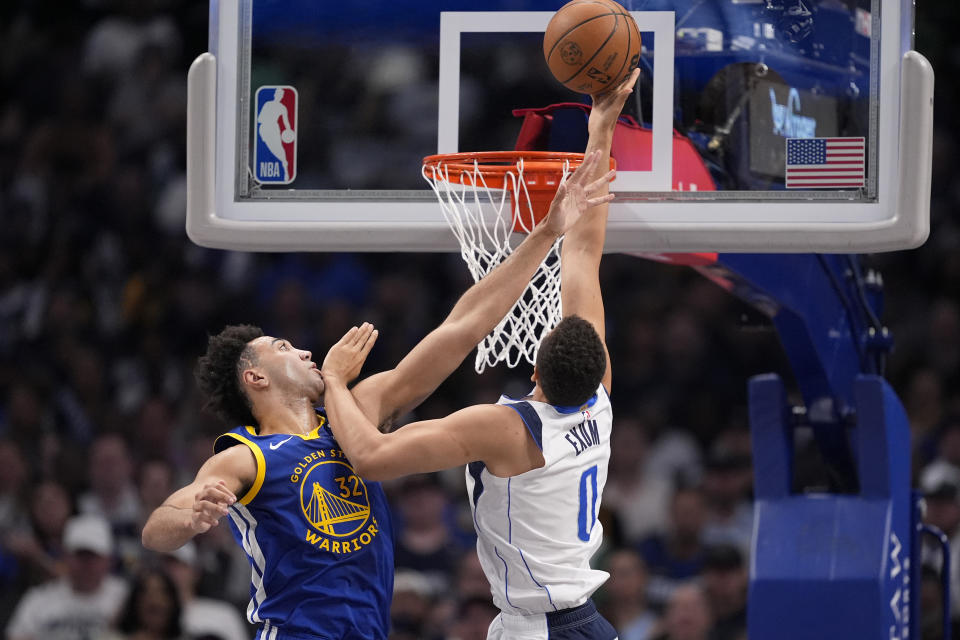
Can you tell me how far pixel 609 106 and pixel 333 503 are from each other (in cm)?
136

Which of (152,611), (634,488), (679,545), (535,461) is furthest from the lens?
(634,488)

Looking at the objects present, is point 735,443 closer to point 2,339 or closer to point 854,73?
point 854,73

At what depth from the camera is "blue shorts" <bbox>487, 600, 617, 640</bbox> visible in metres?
3.53

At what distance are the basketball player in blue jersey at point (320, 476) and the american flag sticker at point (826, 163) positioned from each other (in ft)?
1.89

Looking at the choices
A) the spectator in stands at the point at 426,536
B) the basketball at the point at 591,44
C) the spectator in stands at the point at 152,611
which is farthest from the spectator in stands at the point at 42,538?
the basketball at the point at 591,44

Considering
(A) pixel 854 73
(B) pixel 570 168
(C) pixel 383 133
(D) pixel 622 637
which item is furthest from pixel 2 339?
(A) pixel 854 73

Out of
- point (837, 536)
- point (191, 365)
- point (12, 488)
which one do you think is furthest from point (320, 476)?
point (191, 365)

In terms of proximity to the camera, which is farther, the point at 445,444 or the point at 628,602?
the point at 628,602

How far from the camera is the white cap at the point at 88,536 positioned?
22.8 ft

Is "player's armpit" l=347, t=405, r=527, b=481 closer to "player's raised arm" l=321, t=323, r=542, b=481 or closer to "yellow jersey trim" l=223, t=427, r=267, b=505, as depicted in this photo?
"player's raised arm" l=321, t=323, r=542, b=481

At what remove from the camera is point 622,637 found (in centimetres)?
635

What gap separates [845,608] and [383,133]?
85.6 inches

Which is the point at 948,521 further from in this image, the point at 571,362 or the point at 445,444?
the point at 445,444

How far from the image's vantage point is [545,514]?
3488 millimetres
